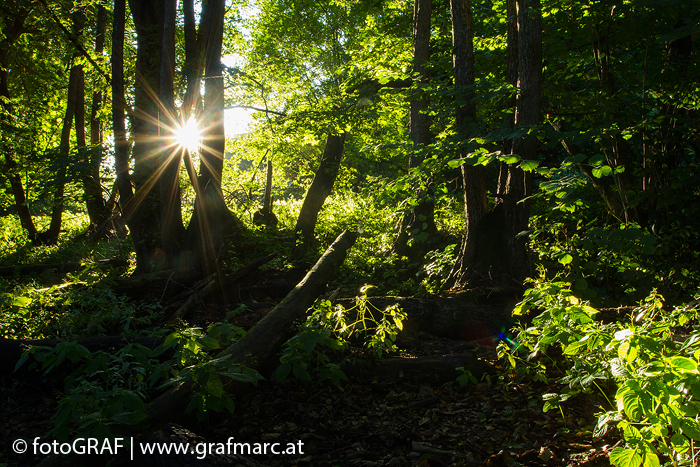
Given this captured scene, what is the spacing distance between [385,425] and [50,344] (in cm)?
344

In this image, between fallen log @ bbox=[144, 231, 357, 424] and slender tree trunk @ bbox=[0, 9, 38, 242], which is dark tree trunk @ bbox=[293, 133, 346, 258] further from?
slender tree trunk @ bbox=[0, 9, 38, 242]

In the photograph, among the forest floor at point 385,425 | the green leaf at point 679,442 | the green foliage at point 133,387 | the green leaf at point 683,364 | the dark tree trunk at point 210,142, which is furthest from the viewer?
the dark tree trunk at point 210,142

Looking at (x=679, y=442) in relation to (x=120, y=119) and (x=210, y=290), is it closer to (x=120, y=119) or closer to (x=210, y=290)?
(x=210, y=290)

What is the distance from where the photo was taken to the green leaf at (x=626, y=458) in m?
1.98

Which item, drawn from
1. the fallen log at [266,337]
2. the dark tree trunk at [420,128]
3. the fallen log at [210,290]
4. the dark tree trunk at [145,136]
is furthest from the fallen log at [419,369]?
the dark tree trunk at [145,136]

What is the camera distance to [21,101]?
51.4 ft

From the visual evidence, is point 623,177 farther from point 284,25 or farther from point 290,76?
point 284,25

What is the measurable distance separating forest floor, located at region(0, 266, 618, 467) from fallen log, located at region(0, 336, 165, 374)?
0.18 meters

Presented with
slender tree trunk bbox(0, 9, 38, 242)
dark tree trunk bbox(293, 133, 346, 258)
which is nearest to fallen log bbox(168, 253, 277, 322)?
dark tree trunk bbox(293, 133, 346, 258)

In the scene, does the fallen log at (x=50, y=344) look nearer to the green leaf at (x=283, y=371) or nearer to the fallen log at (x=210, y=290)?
the green leaf at (x=283, y=371)

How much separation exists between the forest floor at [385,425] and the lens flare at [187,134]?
6.11m

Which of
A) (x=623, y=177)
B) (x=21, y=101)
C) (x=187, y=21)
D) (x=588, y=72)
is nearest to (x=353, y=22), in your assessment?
(x=187, y=21)

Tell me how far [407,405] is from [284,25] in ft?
43.8

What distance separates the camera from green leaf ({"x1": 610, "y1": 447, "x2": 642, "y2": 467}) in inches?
77.8
